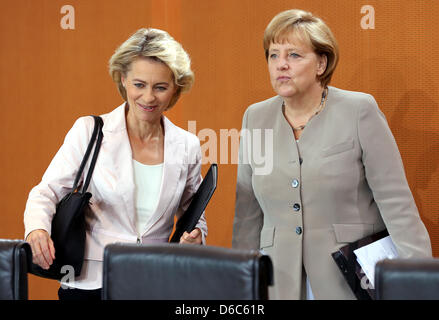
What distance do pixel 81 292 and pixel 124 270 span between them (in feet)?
2.45

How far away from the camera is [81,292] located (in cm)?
220

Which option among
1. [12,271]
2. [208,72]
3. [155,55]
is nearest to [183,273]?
[12,271]

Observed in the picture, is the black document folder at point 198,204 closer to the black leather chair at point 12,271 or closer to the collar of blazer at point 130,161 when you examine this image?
the collar of blazer at point 130,161

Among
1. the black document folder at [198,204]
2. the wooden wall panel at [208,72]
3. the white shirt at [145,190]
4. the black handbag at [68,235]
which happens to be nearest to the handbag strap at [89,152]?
the black handbag at [68,235]

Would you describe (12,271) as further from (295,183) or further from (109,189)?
(295,183)

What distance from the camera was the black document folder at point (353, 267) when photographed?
2.07 m

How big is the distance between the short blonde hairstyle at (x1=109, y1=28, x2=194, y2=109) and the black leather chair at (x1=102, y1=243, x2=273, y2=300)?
3.11 ft

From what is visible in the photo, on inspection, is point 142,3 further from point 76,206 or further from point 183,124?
point 76,206

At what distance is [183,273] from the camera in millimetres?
1476

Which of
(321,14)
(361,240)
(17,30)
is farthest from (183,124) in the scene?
(361,240)

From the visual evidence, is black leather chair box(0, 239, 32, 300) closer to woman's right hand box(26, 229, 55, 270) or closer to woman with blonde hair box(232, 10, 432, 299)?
woman's right hand box(26, 229, 55, 270)

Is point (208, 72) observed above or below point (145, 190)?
above

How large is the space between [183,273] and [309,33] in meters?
1.06

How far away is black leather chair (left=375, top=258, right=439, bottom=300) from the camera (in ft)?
4.44
